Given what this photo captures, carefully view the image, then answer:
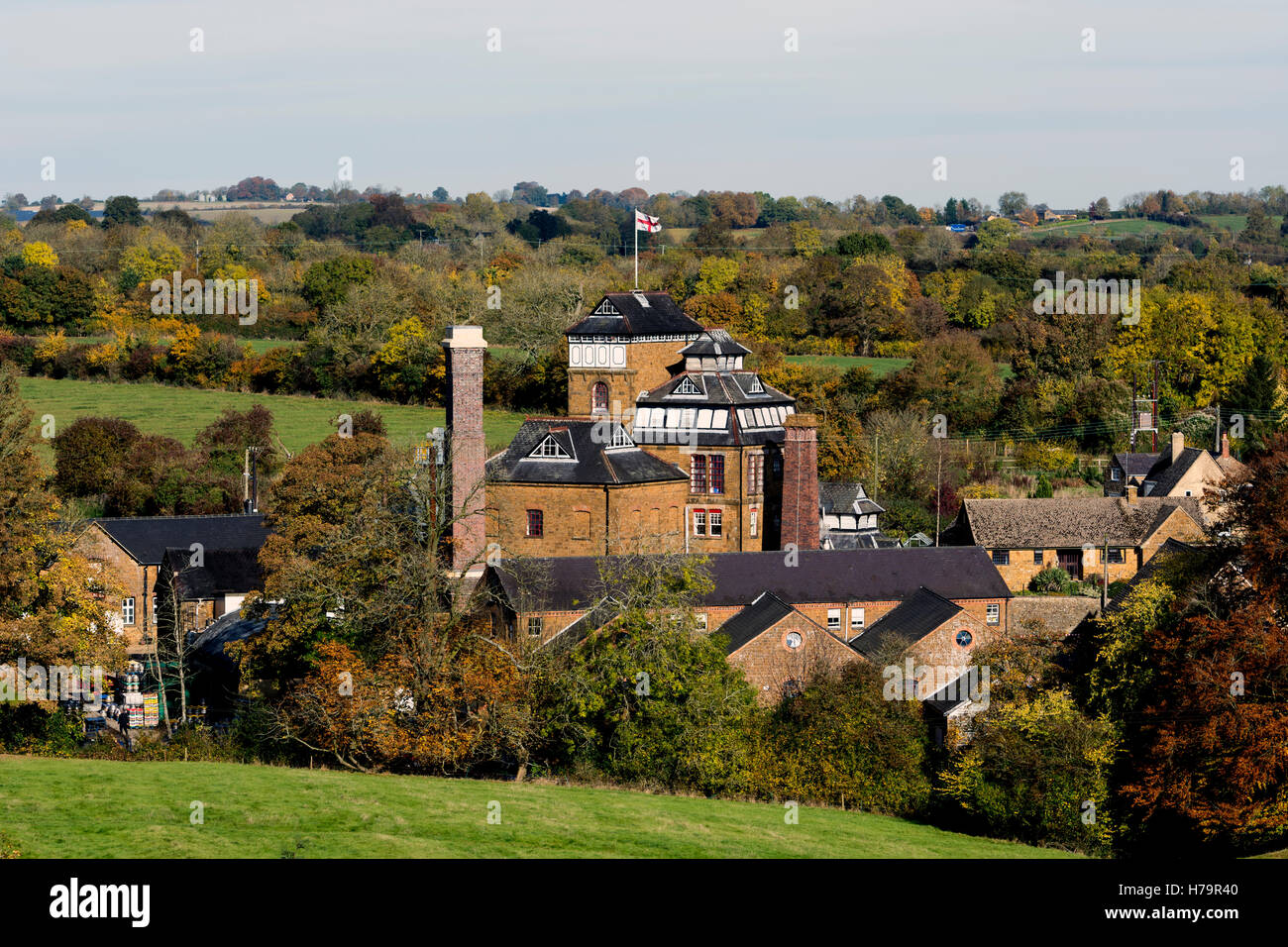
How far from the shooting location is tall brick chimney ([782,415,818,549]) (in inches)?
2227

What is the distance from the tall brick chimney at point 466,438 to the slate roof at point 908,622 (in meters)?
12.4

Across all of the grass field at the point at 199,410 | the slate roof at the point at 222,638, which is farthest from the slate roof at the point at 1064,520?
the slate roof at the point at 222,638

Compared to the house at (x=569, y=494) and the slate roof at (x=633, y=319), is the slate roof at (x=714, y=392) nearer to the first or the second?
the slate roof at (x=633, y=319)

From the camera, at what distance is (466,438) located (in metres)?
49.0

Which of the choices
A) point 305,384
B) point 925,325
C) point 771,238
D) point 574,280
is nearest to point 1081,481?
point 925,325

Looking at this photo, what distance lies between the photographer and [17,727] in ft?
134

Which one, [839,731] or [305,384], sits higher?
[305,384]

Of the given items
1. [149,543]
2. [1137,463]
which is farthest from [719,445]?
[1137,463]

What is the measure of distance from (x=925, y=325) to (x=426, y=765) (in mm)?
77606

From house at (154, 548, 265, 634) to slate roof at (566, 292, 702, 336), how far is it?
681 inches

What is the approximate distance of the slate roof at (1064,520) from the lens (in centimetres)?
6388

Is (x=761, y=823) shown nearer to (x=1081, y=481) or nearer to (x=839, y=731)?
(x=839, y=731)

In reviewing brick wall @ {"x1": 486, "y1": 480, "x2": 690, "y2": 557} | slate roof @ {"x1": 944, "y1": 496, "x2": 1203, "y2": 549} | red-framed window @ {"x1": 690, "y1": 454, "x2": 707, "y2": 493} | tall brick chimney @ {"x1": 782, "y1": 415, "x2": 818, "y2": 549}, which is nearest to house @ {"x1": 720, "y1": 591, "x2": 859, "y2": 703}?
brick wall @ {"x1": 486, "y1": 480, "x2": 690, "y2": 557}

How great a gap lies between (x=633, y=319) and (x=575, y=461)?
13.1 m
